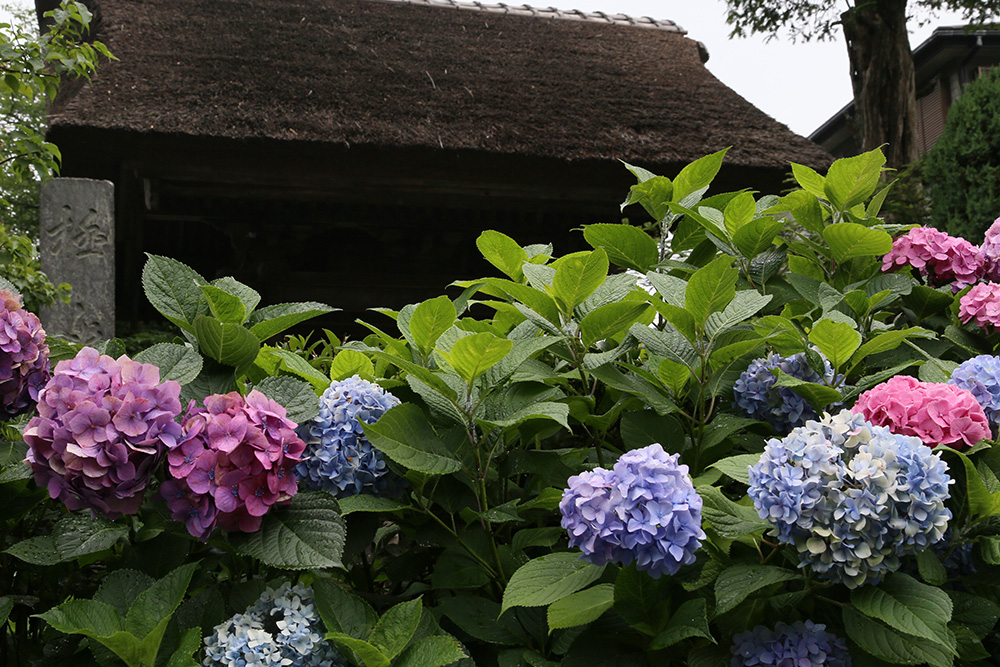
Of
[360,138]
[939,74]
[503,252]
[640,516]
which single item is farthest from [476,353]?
[939,74]

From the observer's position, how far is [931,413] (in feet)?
2.38

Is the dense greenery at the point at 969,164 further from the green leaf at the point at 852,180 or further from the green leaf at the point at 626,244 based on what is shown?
the green leaf at the point at 626,244

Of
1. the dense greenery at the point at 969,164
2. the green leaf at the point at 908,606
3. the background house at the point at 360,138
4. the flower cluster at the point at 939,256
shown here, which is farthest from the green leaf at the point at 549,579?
the dense greenery at the point at 969,164

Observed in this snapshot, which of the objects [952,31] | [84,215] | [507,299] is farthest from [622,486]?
[952,31]

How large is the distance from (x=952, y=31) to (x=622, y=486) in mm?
13576

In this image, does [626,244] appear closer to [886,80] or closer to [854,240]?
[854,240]

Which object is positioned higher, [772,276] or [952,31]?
[952,31]

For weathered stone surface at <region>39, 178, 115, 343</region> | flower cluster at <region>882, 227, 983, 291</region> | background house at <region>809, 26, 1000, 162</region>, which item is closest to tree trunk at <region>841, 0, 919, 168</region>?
background house at <region>809, 26, 1000, 162</region>

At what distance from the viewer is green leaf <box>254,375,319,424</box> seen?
0.74 meters

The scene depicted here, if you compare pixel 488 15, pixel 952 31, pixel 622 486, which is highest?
pixel 952 31

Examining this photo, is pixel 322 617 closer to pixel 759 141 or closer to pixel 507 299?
pixel 507 299

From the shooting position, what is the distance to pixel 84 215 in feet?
13.2

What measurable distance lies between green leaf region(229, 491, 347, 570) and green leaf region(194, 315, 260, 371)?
0.51ft

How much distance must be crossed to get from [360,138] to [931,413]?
172 inches
